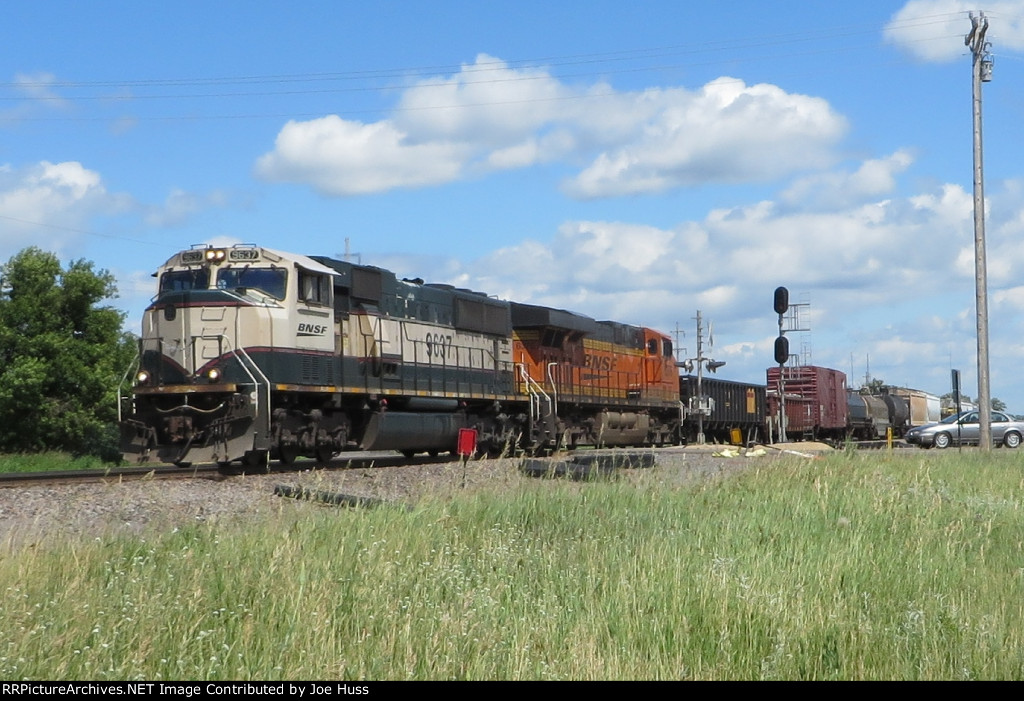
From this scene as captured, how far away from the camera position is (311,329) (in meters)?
17.4

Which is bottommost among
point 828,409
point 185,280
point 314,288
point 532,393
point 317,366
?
point 828,409

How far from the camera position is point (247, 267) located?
56.0 feet

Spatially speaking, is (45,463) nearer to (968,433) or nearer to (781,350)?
(781,350)

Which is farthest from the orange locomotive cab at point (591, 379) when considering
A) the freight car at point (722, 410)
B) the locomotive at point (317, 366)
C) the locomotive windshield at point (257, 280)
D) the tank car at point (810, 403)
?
the tank car at point (810, 403)

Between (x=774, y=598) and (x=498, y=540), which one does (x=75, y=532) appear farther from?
(x=774, y=598)

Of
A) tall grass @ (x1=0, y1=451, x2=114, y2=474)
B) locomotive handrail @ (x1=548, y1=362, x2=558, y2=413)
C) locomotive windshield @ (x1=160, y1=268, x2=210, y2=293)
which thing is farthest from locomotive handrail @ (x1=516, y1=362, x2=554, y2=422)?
tall grass @ (x1=0, y1=451, x2=114, y2=474)

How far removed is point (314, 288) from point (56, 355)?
31.2 m

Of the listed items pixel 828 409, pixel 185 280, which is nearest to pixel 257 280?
pixel 185 280

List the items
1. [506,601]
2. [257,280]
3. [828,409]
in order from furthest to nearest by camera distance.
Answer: [828,409] < [257,280] < [506,601]

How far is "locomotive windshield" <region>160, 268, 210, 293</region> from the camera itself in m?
17.2

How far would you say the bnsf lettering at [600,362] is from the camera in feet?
91.1

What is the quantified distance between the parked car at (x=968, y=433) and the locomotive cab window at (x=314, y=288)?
26.6m

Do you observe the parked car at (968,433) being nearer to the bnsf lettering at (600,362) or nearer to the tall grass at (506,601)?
the bnsf lettering at (600,362)
